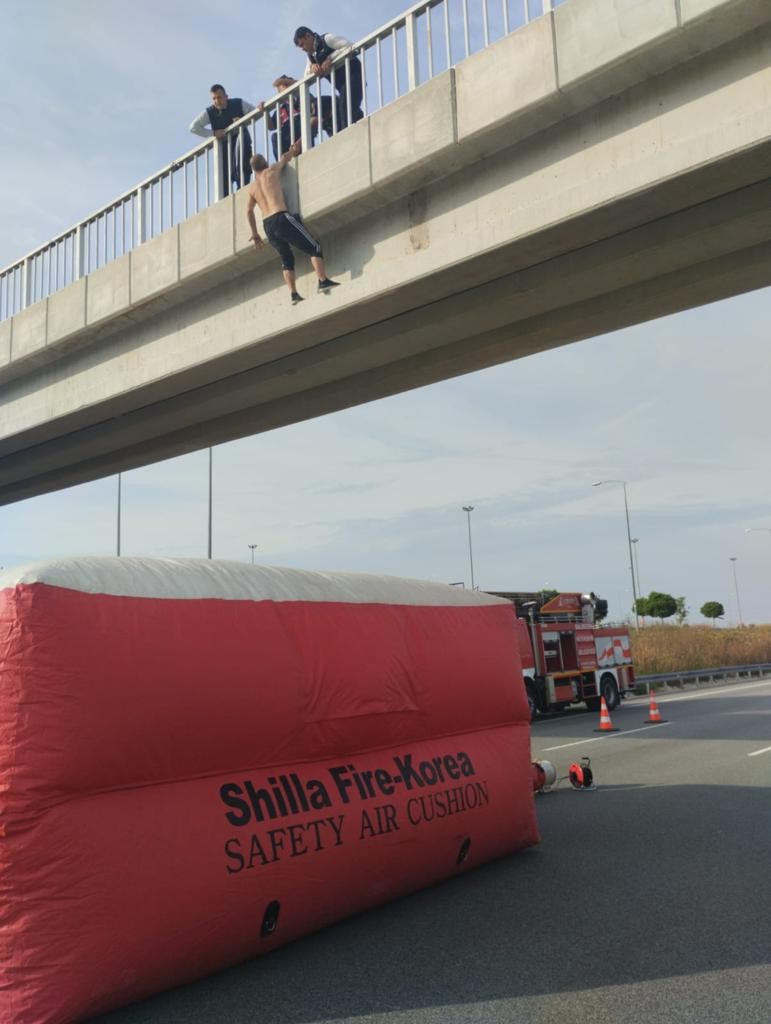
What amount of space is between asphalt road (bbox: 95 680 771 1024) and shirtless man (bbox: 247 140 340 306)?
19.9 ft

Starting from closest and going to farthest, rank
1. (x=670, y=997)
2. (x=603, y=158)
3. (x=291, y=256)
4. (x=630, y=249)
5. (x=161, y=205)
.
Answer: (x=670, y=997) → (x=603, y=158) → (x=630, y=249) → (x=291, y=256) → (x=161, y=205)

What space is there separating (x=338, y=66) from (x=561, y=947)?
9.09 meters

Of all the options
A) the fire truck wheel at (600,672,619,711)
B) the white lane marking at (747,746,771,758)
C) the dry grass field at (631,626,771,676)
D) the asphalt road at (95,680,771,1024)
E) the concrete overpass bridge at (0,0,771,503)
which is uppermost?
the concrete overpass bridge at (0,0,771,503)

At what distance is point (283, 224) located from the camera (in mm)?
9969

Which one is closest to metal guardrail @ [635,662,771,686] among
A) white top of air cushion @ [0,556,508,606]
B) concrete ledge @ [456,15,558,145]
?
concrete ledge @ [456,15,558,145]

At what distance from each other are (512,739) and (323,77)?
24.8ft

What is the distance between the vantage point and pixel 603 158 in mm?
7945

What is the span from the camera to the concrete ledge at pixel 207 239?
11.0m

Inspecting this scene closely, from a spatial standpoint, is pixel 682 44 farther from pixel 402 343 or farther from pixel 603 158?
pixel 402 343

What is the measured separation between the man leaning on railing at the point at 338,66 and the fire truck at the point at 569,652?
10.7 meters

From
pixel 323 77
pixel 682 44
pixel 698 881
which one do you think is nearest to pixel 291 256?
pixel 323 77

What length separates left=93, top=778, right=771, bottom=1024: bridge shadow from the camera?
434 cm

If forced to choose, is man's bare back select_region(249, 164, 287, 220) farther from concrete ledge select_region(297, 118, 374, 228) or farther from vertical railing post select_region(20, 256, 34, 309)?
vertical railing post select_region(20, 256, 34, 309)

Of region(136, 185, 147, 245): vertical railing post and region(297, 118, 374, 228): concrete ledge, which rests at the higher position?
region(136, 185, 147, 245): vertical railing post
